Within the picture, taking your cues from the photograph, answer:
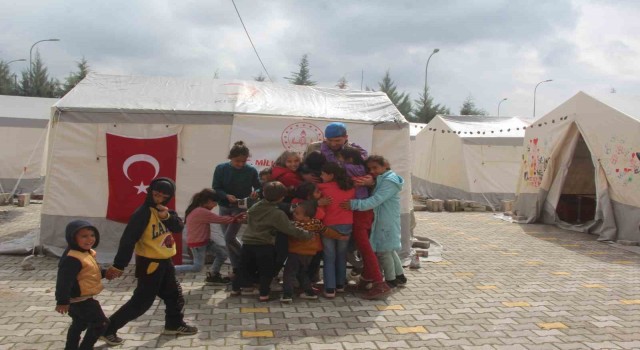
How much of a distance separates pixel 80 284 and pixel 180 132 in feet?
11.9

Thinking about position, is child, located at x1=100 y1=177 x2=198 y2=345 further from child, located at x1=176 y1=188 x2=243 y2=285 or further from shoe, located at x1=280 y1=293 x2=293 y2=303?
child, located at x1=176 y1=188 x2=243 y2=285

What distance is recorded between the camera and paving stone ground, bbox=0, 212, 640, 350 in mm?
3971

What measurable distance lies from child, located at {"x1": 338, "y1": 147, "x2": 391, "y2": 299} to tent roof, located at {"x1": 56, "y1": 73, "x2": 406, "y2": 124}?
171cm

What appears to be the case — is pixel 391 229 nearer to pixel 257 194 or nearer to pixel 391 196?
pixel 391 196

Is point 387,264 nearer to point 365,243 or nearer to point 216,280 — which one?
point 365,243

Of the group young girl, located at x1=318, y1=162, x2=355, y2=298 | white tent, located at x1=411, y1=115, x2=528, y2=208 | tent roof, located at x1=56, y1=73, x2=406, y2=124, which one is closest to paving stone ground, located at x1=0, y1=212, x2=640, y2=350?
young girl, located at x1=318, y1=162, x2=355, y2=298

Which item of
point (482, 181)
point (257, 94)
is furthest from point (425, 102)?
point (257, 94)

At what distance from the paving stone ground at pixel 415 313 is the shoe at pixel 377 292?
88 millimetres

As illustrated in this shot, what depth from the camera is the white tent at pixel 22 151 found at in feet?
44.3

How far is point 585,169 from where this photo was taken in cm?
1195

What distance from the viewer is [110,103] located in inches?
264

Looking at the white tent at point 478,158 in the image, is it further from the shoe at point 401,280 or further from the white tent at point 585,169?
the shoe at point 401,280

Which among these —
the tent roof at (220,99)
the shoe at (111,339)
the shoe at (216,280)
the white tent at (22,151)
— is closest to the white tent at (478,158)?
the tent roof at (220,99)

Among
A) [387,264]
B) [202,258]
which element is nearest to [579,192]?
[387,264]
